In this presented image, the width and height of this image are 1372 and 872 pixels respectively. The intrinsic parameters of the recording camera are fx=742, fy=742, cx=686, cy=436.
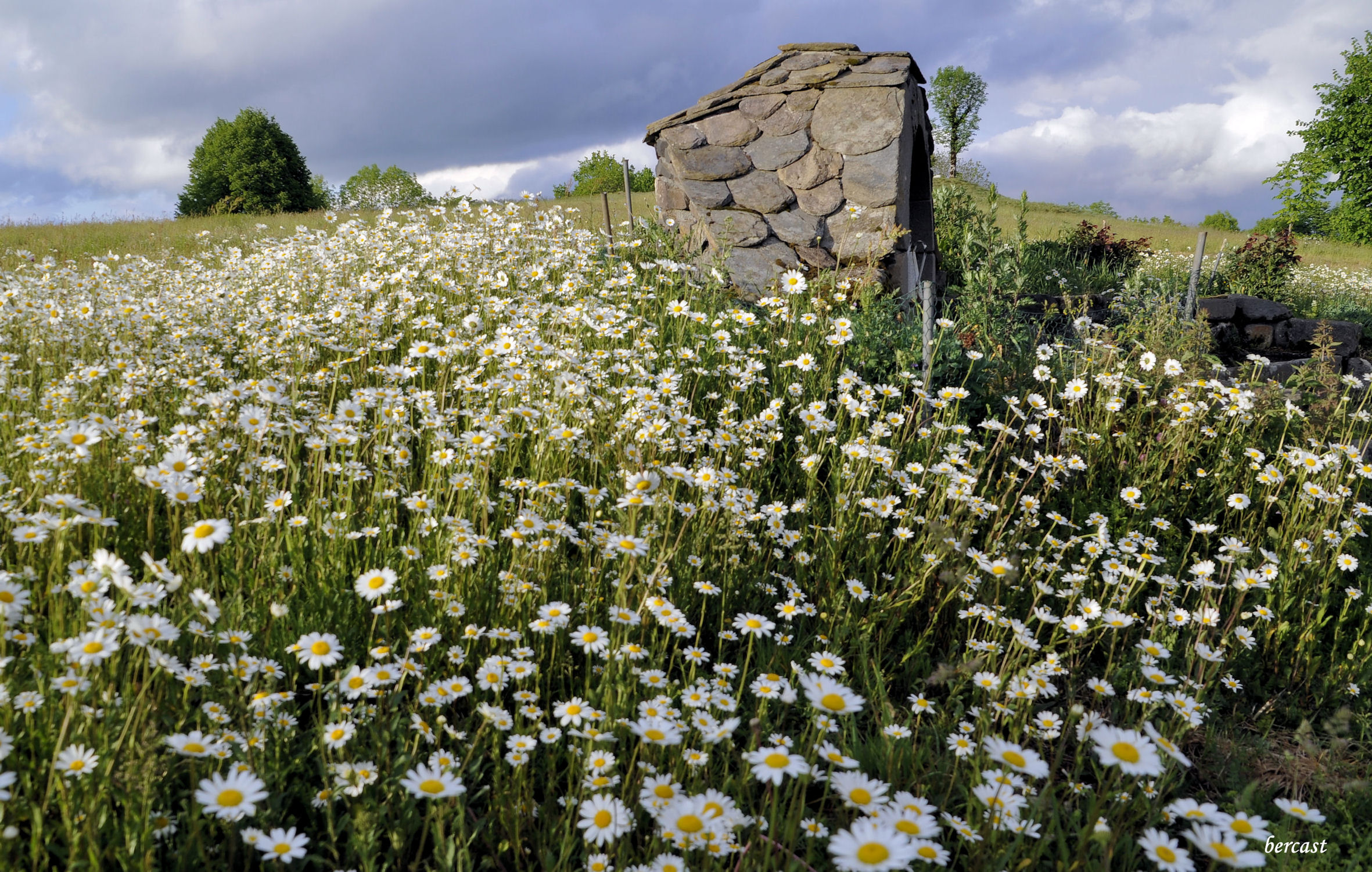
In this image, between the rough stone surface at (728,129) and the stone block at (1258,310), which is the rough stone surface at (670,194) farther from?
the stone block at (1258,310)

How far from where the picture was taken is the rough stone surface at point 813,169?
7.68m

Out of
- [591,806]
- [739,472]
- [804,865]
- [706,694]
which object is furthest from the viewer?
[739,472]

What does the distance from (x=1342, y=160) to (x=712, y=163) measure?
3872 cm

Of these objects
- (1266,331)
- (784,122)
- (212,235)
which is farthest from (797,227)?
(212,235)

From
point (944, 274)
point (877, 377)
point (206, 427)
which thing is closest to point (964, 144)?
point (944, 274)

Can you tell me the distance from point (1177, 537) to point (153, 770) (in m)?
4.92

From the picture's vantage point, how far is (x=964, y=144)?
53438 mm

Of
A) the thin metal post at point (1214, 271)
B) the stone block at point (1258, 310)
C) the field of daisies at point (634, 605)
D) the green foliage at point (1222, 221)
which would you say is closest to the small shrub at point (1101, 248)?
the thin metal post at point (1214, 271)

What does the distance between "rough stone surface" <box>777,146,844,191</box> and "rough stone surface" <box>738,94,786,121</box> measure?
0.71 metres

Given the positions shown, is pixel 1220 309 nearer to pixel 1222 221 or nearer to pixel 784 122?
pixel 784 122

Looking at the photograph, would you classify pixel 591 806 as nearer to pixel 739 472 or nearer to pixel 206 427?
pixel 206 427

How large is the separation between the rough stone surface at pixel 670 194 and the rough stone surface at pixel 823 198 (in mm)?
1389

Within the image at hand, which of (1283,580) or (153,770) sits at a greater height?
(153,770)

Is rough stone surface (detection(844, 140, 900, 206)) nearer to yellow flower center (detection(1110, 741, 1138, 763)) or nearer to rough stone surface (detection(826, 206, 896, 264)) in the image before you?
rough stone surface (detection(826, 206, 896, 264))
